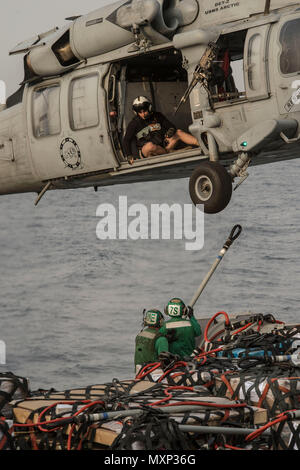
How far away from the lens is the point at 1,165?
1928 centimetres

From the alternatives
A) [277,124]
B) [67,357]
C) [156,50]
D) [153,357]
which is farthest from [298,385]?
[67,357]

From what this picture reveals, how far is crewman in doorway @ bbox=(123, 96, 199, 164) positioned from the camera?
16.1 m

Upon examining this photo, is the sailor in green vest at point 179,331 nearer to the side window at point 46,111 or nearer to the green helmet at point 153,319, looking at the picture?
the green helmet at point 153,319

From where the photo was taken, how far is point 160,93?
17.9 m

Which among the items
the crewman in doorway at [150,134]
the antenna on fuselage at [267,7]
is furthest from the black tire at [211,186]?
the antenna on fuselage at [267,7]

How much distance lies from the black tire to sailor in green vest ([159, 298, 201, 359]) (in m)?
1.74

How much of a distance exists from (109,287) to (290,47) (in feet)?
64.9

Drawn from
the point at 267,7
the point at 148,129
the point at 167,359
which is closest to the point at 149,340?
the point at 167,359

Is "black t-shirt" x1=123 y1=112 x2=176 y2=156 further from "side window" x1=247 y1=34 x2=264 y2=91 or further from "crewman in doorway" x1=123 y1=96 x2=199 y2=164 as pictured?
"side window" x1=247 y1=34 x2=264 y2=91

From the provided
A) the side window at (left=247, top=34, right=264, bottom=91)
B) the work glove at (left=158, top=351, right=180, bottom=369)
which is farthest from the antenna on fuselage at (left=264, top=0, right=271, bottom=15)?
the work glove at (left=158, top=351, right=180, bottom=369)

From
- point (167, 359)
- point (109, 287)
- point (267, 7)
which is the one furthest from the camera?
point (109, 287)

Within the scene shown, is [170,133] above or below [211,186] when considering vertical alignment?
above

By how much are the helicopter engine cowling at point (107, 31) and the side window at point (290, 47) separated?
1.98m

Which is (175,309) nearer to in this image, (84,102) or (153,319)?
(153,319)
